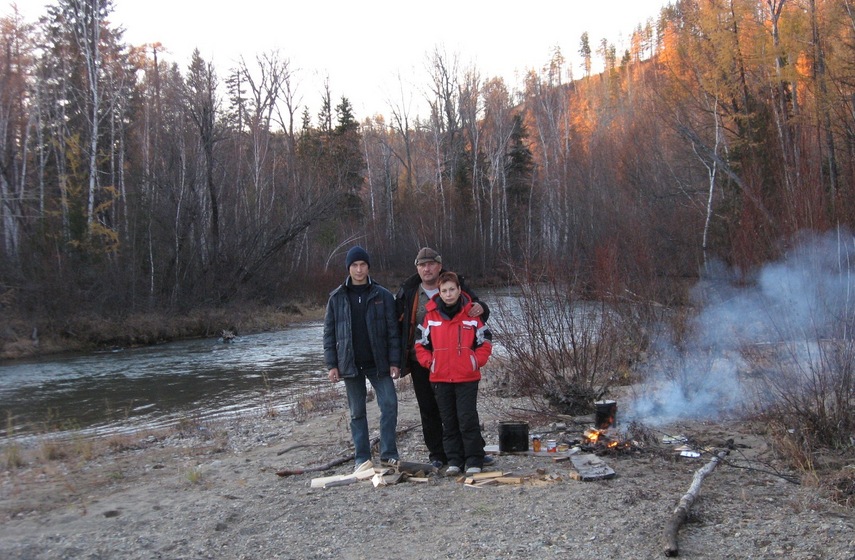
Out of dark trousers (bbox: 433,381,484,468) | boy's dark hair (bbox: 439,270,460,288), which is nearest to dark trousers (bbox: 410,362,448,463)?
dark trousers (bbox: 433,381,484,468)

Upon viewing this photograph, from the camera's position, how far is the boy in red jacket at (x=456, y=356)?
584 cm

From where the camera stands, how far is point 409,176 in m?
50.8

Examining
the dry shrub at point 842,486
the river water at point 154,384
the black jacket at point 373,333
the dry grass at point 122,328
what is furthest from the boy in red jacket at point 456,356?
the dry grass at point 122,328

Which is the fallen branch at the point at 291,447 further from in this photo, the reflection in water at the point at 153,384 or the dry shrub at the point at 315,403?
the reflection in water at the point at 153,384

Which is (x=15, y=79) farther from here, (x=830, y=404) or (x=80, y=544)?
(x=830, y=404)

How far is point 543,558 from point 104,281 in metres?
25.1

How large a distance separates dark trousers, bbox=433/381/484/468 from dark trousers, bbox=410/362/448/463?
0.21m

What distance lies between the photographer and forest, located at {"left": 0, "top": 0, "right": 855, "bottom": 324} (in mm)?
10922

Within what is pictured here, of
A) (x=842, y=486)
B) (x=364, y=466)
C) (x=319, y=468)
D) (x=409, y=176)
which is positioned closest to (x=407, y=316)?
(x=364, y=466)

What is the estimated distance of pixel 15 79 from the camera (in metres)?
28.3

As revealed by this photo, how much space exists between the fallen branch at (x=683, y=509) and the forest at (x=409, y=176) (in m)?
2.37

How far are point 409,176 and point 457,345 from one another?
150ft

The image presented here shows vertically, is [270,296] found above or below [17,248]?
below

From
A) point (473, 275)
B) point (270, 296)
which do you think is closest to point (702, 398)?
point (270, 296)
